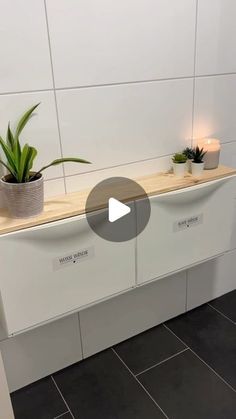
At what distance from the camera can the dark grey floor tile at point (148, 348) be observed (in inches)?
54.0

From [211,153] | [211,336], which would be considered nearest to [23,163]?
[211,153]

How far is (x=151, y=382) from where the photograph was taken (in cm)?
128

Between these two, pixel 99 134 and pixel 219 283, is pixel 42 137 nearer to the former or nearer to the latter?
pixel 99 134

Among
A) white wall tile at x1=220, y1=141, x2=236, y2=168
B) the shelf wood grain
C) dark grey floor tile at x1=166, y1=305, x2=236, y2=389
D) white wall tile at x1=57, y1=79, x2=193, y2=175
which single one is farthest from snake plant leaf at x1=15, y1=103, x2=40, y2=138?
dark grey floor tile at x1=166, y1=305, x2=236, y2=389

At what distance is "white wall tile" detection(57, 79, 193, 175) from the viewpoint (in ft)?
3.47

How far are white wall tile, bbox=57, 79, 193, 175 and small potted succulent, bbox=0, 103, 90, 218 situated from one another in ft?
0.51

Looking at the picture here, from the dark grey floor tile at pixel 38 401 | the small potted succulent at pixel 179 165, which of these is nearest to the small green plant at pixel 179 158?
the small potted succulent at pixel 179 165

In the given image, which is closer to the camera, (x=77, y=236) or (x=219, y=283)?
(x=77, y=236)

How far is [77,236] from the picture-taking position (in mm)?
992

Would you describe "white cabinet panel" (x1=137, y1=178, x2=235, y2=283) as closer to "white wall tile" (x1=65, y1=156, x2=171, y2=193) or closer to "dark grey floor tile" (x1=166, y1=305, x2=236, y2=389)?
"white wall tile" (x1=65, y1=156, x2=171, y2=193)

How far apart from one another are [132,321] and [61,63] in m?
1.01

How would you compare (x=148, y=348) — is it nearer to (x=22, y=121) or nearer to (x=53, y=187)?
(x=53, y=187)

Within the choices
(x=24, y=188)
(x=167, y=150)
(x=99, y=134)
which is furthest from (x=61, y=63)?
(x=167, y=150)

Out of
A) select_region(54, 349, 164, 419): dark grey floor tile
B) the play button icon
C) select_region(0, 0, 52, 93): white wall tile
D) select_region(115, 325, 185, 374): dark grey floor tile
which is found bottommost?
select_region(115, 325, 185, 374): dark grey floor tile
